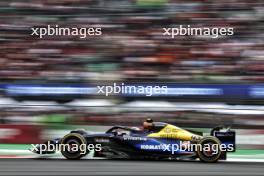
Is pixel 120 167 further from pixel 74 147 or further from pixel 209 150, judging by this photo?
pixel 209 150

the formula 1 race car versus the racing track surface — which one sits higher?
the formula 1 race car

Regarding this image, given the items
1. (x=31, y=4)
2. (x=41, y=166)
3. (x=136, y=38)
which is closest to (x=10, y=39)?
(x=31, y=4)

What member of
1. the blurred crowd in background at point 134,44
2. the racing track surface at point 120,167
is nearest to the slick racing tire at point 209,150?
the racing track surface at point 120,167

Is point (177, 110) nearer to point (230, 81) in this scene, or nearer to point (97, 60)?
point (230, 81)

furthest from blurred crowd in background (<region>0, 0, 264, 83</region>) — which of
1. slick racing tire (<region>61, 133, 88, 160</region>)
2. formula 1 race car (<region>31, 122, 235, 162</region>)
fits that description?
slick racing tire (<region>61, 133, 88, 160</region>)

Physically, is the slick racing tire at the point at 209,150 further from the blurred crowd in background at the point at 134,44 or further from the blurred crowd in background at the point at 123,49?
the blurred crowd in background at the point at 134,44

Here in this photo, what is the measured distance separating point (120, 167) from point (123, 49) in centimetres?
441

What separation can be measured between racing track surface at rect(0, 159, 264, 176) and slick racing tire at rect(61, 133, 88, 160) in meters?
0.25

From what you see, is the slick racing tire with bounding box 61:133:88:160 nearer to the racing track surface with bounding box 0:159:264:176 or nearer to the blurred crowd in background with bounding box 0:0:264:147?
the racing track surface with bounding box 0:159:264:176

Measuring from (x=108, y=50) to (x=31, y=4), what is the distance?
2.55 metres

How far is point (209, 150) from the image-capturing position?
8.93m

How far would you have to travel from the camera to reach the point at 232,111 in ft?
33.9

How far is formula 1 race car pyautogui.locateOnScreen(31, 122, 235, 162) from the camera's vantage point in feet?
29.3

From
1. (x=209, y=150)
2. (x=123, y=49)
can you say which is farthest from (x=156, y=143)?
(x=123, y=49)
